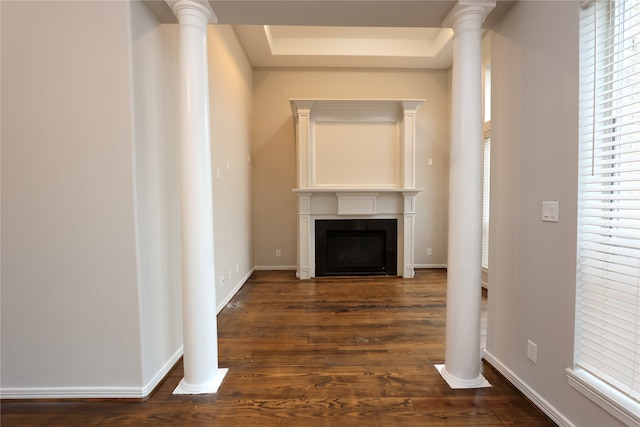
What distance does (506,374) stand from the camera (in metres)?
1.91

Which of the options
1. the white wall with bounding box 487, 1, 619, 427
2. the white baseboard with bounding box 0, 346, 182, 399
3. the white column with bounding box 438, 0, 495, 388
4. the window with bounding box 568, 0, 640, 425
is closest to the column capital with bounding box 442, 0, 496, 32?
the white column with bounding box 438, 0, 495, 388

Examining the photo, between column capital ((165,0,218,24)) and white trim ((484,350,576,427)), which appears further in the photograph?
column capital ((165,0,218,24))

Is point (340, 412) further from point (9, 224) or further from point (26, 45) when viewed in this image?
point (26, 45)

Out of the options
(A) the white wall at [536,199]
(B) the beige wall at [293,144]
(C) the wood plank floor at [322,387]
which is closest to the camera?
(A) the white wall at [536,199]

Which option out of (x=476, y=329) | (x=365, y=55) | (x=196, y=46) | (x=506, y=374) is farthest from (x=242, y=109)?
(x=506, y=374)

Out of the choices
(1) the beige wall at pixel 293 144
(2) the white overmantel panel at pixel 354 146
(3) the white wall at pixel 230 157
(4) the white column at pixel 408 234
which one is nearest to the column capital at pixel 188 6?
(3) the white wall at pixel 230 157

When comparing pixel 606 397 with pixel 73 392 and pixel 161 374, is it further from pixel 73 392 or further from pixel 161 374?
pixel 73 392

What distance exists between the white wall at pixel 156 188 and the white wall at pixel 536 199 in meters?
2.28

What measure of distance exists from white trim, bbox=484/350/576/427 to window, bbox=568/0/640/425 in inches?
9.8

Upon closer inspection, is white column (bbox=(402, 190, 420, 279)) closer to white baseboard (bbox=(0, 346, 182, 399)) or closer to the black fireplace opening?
the black fireplace opening

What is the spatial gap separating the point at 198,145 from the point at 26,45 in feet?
3.50

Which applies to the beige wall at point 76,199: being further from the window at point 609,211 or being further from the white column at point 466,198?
the window at point 609,211

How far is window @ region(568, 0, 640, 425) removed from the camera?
1203mm

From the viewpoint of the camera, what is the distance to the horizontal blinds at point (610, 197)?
1.21 m
